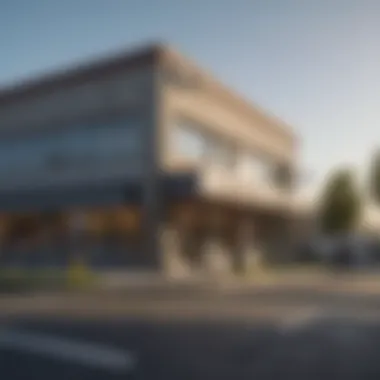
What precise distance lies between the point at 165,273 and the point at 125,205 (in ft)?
11.9

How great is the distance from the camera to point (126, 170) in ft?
92.2

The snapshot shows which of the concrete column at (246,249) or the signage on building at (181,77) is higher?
the signage on building at (181,77)

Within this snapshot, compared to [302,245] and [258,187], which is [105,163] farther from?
[302,245]

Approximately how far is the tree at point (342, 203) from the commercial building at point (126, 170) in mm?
6053

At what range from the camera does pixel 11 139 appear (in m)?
32.5

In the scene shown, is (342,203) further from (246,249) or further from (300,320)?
(300,320)

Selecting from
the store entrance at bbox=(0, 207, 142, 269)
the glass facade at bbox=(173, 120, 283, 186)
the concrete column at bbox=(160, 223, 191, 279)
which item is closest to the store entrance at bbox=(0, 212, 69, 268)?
the store entrance at bbox=(0, 207, 142, 269)

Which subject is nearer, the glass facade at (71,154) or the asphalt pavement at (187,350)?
the asphalt pavement at (187,350)

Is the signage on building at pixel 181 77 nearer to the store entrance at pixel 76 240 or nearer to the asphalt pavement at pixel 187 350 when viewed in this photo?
the store entrance at pixel 76 240

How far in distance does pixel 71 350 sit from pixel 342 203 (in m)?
31.9

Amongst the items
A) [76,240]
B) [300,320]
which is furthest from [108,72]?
[300,320]

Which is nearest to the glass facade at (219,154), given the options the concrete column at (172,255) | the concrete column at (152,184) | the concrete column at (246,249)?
the concrete column at (152,184)

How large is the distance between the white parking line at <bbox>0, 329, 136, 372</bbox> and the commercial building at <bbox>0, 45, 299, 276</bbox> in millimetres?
16577

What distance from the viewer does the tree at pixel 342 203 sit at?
3866cm
